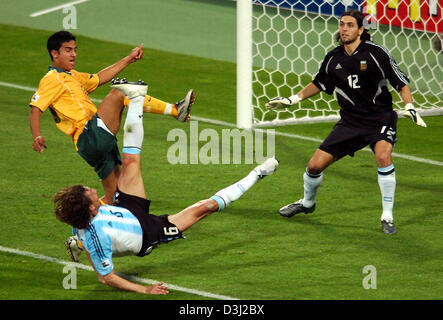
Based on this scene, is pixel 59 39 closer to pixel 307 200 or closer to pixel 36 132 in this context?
pixel 36 132

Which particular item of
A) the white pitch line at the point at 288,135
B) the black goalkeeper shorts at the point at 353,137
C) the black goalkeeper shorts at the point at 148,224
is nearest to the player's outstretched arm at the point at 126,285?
the black goalkeeper shorts at the point at 148,224

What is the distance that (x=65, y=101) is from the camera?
8.81 m

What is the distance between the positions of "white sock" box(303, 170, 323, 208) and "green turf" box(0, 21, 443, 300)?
158 millimetres

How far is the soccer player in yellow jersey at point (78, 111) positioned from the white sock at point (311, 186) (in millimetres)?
1721

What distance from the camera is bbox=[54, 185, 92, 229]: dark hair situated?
7.23m

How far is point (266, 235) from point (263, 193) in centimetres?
145

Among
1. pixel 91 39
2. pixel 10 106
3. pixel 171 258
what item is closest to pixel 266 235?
pixel 171 258

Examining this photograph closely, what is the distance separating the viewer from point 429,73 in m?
15.6

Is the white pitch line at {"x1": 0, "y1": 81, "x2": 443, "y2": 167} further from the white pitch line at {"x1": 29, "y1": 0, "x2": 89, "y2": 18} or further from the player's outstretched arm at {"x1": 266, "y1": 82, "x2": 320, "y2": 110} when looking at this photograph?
the white pitch line at {"x1": 29, "y1": 0, "x2": 89, "y2": 18}

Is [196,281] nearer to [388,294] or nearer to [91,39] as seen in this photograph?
[388,294]

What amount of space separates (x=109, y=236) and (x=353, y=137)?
282 centimetres

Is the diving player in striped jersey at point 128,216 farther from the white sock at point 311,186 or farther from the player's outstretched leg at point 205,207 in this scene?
the white sock at point 311,186

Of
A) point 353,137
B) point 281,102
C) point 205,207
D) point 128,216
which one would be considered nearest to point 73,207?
point 128,216

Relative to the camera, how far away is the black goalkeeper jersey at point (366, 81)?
9.17 m
